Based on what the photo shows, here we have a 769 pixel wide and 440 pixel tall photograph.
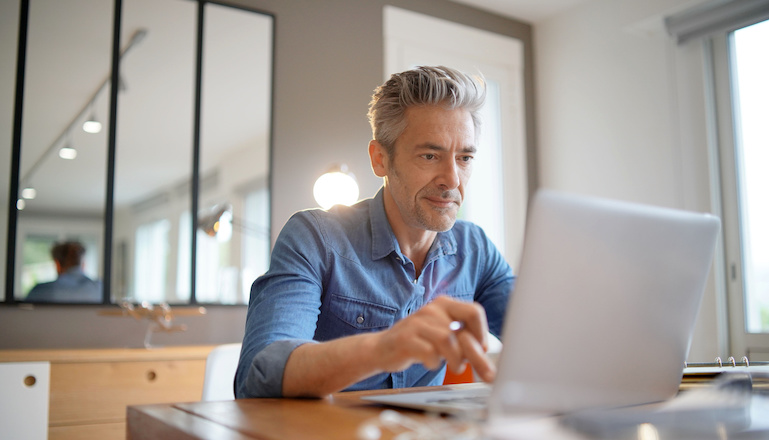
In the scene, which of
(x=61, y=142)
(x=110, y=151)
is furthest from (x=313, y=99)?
(x=61, y=142)

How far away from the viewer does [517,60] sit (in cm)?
409

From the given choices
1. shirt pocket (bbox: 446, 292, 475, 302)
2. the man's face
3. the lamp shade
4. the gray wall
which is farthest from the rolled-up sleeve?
the gray wall

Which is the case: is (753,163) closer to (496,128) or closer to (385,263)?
(496,128)

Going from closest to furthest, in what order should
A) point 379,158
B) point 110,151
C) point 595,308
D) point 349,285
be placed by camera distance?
1. point 595,308
2. point 349,285
3. point 379,158
4. point 110,151

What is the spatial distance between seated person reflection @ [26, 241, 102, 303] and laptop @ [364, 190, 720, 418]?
6.99 feet

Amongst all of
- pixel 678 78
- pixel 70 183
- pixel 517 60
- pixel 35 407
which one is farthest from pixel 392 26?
pixel 35 407

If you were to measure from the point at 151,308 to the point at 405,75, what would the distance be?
5.46 feet

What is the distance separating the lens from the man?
94 cm

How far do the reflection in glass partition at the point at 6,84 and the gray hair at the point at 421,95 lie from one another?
5.80ft

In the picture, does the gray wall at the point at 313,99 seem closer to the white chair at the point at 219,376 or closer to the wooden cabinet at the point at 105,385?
the wooden cabinet at the point at 105,385

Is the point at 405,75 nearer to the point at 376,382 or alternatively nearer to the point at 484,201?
the point at 376,382

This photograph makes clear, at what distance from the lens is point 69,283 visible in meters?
2.62

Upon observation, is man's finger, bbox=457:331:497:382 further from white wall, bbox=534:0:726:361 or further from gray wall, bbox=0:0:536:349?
white wall, bbox=534:0:726:361

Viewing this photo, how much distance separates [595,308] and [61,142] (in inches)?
98.2
